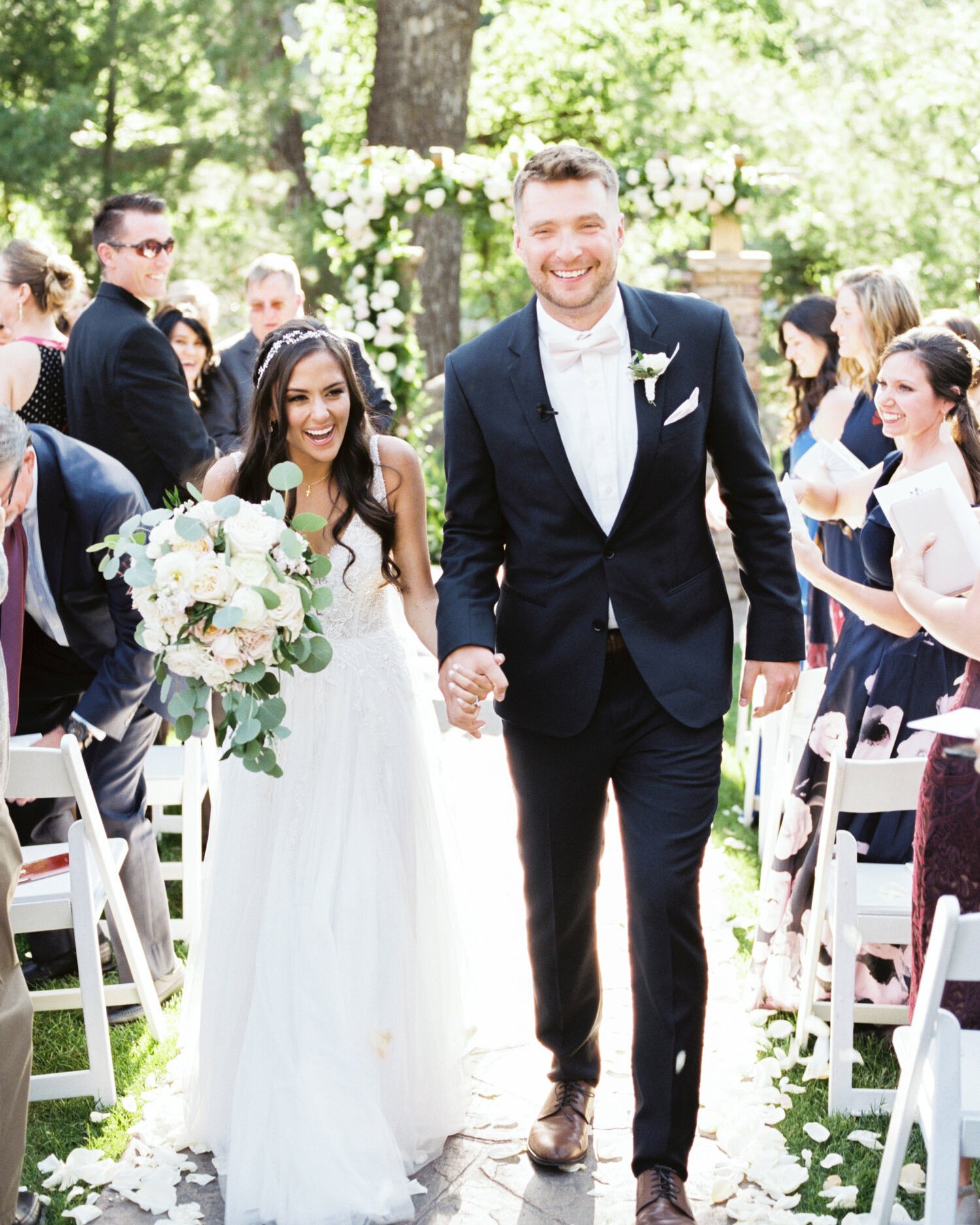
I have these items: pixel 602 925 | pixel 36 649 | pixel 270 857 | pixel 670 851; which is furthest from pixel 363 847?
pixel 602 925

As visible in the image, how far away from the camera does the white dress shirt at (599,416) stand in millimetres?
3068

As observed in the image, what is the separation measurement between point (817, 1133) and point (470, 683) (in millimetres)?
1532

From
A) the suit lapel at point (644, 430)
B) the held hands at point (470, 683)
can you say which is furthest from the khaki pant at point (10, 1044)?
the suit lapel at point (644, 430)

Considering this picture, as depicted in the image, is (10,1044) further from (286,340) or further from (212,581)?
(286,340)

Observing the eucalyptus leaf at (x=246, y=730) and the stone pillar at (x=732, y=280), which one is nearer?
the eucalyptus leaf at (x=246, y=730)

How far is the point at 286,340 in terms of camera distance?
3.43 metres

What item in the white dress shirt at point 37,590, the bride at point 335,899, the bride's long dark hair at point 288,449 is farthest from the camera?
the white dress shirt at point 37,590

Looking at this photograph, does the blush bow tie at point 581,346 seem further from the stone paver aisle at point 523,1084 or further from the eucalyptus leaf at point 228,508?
the stone paver aisle at point 523,1084

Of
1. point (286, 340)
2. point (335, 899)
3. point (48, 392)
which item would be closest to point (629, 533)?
point (286, 340)

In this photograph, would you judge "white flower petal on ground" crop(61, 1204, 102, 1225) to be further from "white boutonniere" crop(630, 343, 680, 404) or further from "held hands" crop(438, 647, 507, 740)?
"white boutonniere" crop(630, 343, 680, 404)

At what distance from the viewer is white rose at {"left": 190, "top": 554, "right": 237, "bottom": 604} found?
2885 mm

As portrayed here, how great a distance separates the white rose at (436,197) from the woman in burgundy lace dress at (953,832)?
24.3 ft

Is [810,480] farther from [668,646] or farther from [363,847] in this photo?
[363,847]

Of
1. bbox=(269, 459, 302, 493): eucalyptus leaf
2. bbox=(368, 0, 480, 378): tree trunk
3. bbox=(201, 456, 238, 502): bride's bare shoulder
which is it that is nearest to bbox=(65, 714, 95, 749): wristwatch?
bbox=(201, 456, 238, 502): bride's bare shoulder
